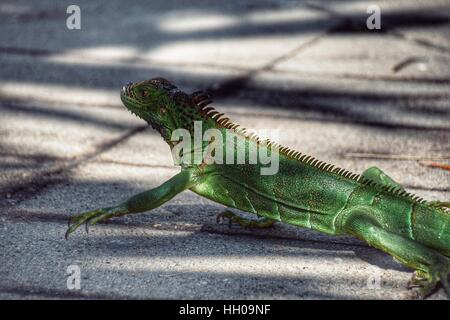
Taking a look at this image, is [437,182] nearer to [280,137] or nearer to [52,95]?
[280,137]

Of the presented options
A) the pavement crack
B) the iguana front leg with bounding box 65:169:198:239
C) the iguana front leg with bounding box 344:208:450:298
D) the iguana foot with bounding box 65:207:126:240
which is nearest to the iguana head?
the iguana front leg with bounding box 65:169:198:239

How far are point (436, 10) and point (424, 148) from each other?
3.32 metres

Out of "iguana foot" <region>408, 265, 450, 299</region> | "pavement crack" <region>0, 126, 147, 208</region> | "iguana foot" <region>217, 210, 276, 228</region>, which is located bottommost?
"iguana foot" <region>408, 265, 450, 299</region>

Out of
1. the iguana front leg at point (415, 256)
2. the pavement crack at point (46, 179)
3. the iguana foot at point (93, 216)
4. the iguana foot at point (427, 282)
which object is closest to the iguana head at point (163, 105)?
the iguana foot at point (93, 216)

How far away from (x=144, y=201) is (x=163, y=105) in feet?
1.76

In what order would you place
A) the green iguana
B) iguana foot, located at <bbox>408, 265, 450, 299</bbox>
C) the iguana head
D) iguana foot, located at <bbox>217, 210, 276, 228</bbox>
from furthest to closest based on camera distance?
iguana foot, located at <bbox>217, 210, 276, 228</bbox> < the iguana head < the green iguana < iguana foot, located at <bbox>408, 265, 450, 299</bbox>

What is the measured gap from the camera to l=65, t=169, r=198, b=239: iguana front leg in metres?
4.24

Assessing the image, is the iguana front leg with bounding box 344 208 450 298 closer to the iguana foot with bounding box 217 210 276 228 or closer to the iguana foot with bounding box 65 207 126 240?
the iguana foot with bounding box 217 210 276 228

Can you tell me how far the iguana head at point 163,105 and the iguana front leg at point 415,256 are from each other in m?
1.06

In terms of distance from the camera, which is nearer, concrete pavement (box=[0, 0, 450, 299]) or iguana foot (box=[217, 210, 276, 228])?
concrete pavement (box=[0, 0, 450, 299])

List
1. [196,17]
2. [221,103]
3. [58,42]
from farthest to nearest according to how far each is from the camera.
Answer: [196,17], [58,42], [221,103]

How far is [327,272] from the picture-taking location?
4031 mm
